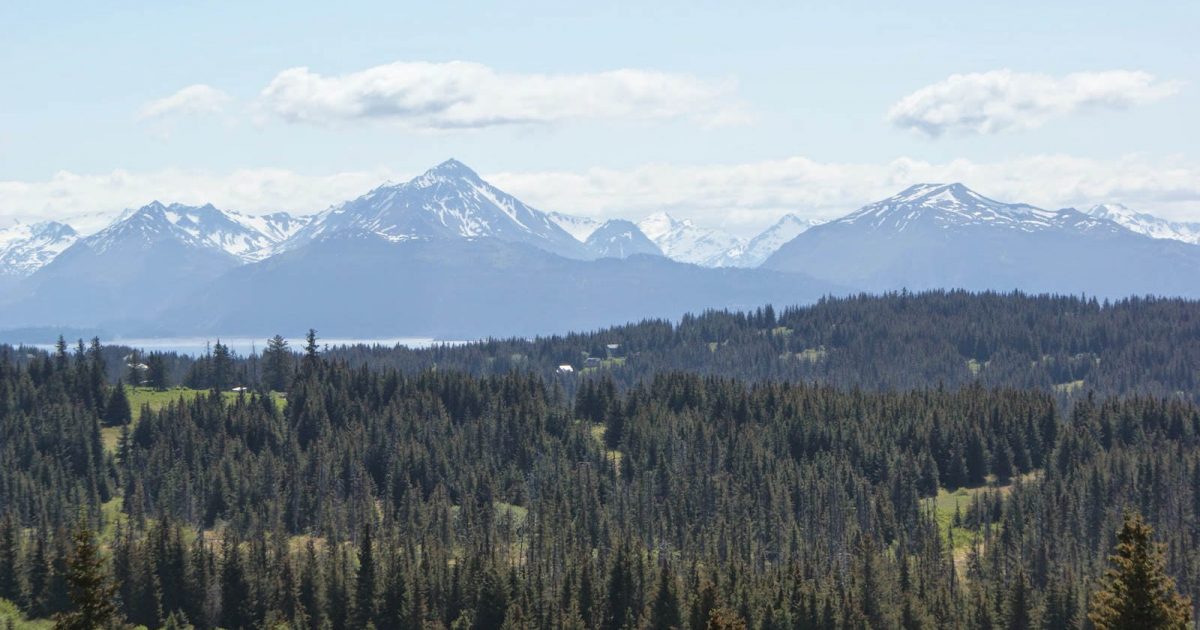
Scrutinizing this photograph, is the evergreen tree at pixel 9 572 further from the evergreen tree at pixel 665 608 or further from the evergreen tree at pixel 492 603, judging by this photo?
the evergreen tree at pixel 665 608

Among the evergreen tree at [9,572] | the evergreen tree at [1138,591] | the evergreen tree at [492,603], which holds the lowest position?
the evergreen tree at [492,603]

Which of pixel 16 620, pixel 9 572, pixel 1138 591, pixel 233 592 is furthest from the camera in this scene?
pixel 233 592

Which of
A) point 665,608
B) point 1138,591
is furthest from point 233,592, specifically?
point 1138,591

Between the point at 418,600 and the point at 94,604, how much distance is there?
87129 millimetres

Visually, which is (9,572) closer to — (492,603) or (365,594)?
(365,594)

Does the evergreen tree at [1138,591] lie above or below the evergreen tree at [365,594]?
above

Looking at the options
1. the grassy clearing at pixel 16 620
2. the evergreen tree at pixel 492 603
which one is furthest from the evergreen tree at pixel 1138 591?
the grassy clearing at pixel 16 620

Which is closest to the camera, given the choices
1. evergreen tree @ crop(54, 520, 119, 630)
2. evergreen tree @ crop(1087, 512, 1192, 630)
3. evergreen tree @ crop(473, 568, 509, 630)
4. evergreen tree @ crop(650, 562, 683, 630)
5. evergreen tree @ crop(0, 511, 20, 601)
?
evergreen tree @ crop(1087, 512, 1192, 630)

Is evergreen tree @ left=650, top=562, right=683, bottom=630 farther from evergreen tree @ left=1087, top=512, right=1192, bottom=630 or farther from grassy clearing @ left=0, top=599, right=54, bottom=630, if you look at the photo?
evergreen tree @ left=1087, top=512, right=1192, bottom=630

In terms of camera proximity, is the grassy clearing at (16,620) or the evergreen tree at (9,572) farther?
the evergreen tree at (9,572)

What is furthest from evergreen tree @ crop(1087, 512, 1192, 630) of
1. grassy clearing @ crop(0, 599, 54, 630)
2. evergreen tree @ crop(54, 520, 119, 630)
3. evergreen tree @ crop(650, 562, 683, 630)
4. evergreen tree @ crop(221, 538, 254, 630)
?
evergreen tree @ crop(221, 538, 254, 630)

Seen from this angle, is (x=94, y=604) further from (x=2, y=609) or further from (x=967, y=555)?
(x=967, y=555)

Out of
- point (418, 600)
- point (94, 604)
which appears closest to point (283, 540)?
point (418, 600)

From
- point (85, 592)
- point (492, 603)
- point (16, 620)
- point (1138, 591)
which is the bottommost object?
point (492, 603)
